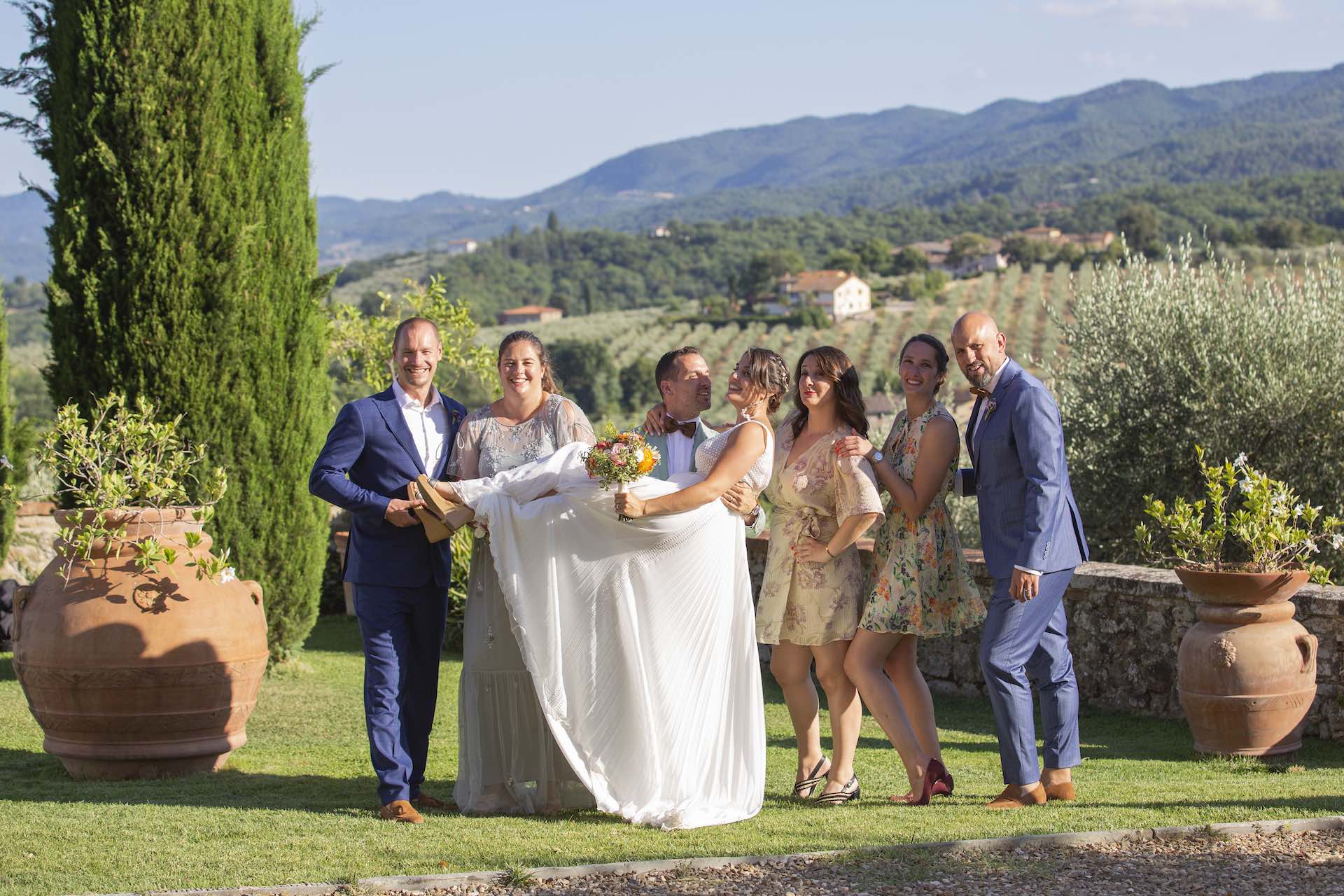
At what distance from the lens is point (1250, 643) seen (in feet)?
20.7

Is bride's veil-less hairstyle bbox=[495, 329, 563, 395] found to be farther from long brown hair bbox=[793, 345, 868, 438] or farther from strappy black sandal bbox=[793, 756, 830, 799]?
strappy black sandal bbox=[793, 756, 830, 799]

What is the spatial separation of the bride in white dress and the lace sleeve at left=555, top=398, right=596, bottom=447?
13cm

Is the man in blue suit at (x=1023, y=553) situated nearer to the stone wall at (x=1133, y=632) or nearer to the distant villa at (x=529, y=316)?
the stone wall at (x=1133, y=632)

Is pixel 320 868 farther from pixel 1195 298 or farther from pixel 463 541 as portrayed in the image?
pixel 1195 298

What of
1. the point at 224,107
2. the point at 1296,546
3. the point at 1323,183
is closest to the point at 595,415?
the point at 224,107

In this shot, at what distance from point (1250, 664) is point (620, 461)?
3.34 meters

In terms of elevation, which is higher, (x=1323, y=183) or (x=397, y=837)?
(x=1323, y=183)

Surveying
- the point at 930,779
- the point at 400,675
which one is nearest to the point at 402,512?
the point at 400,675

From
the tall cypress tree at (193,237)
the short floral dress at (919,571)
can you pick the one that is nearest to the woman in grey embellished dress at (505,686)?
the short floral dress at (919,571)

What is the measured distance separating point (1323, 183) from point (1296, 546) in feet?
276

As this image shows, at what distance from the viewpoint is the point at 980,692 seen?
8672 millimetres

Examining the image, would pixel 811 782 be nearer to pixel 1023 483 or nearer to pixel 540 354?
pixel 1023 483

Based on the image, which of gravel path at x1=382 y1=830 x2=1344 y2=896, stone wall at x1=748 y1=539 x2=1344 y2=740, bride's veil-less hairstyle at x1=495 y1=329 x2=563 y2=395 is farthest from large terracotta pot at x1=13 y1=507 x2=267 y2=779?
stone wall at x1=748 y1=539 x2=1344 y2=740

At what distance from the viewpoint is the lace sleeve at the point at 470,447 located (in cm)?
542
